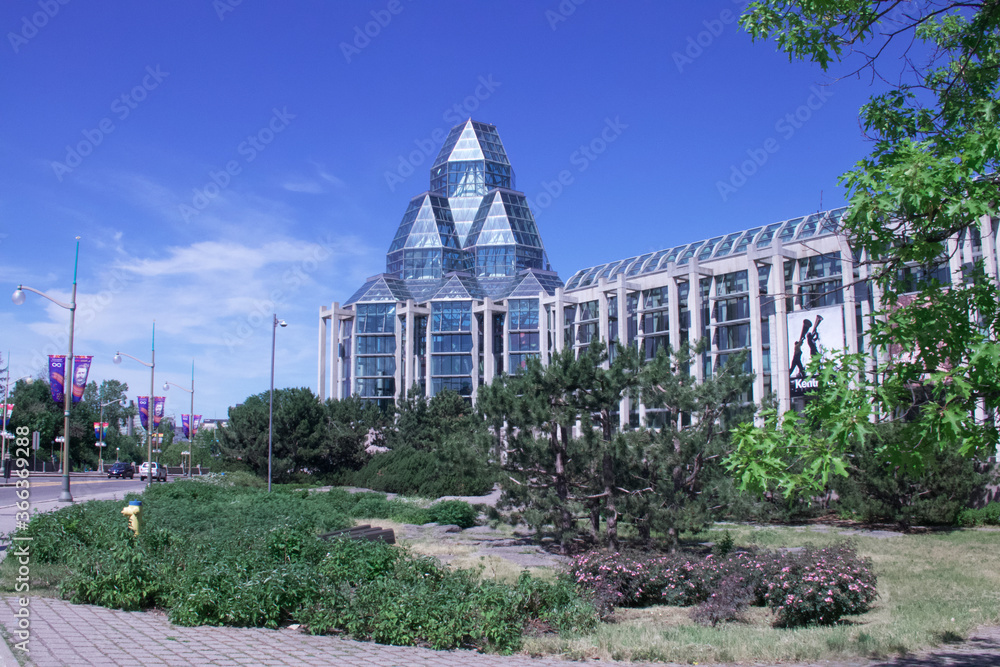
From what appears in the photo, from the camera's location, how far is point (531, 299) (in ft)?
231

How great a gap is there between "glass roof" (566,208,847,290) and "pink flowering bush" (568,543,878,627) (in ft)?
104

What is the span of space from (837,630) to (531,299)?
2407 inches

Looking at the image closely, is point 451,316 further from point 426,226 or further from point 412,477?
point 412,477

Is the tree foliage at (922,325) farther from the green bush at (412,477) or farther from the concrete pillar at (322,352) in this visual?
the concrete pillar at (322,352)

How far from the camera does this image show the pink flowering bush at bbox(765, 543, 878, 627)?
33.9 ft

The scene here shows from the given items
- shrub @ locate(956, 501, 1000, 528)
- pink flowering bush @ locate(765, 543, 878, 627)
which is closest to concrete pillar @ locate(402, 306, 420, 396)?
shrub @ locate(956, 501, 1000, 528)

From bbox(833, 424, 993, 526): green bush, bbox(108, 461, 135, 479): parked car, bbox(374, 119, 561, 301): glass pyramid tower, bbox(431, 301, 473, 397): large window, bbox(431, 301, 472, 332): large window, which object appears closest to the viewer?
bbox(833, 424, 993, 526): green bush

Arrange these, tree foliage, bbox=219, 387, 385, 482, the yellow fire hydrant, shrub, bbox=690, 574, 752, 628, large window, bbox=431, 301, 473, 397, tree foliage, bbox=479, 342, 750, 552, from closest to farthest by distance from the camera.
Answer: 1. shrub, bbox=690, 574, 752, 628
2. the yellow fire hydrant
3. tree foliage, bbox=479, 342, 750, 552
4. tree foliage, bbox=219, 387, 385, 482
5. large window, bbox=431, 301, 473, 397

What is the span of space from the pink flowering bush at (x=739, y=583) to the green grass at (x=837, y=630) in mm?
269

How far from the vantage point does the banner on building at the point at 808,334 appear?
38.4m

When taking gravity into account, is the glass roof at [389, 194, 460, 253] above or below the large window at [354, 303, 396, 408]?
above

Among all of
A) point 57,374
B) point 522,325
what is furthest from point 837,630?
point 522,325

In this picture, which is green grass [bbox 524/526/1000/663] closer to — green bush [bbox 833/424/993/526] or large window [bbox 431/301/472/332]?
green bush [bbox 833/424/993/526]

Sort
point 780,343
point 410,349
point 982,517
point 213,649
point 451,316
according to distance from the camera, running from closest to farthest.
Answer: point 213,649 < point 982,517 < point 780,343 < point 410,349 < point 451,316
